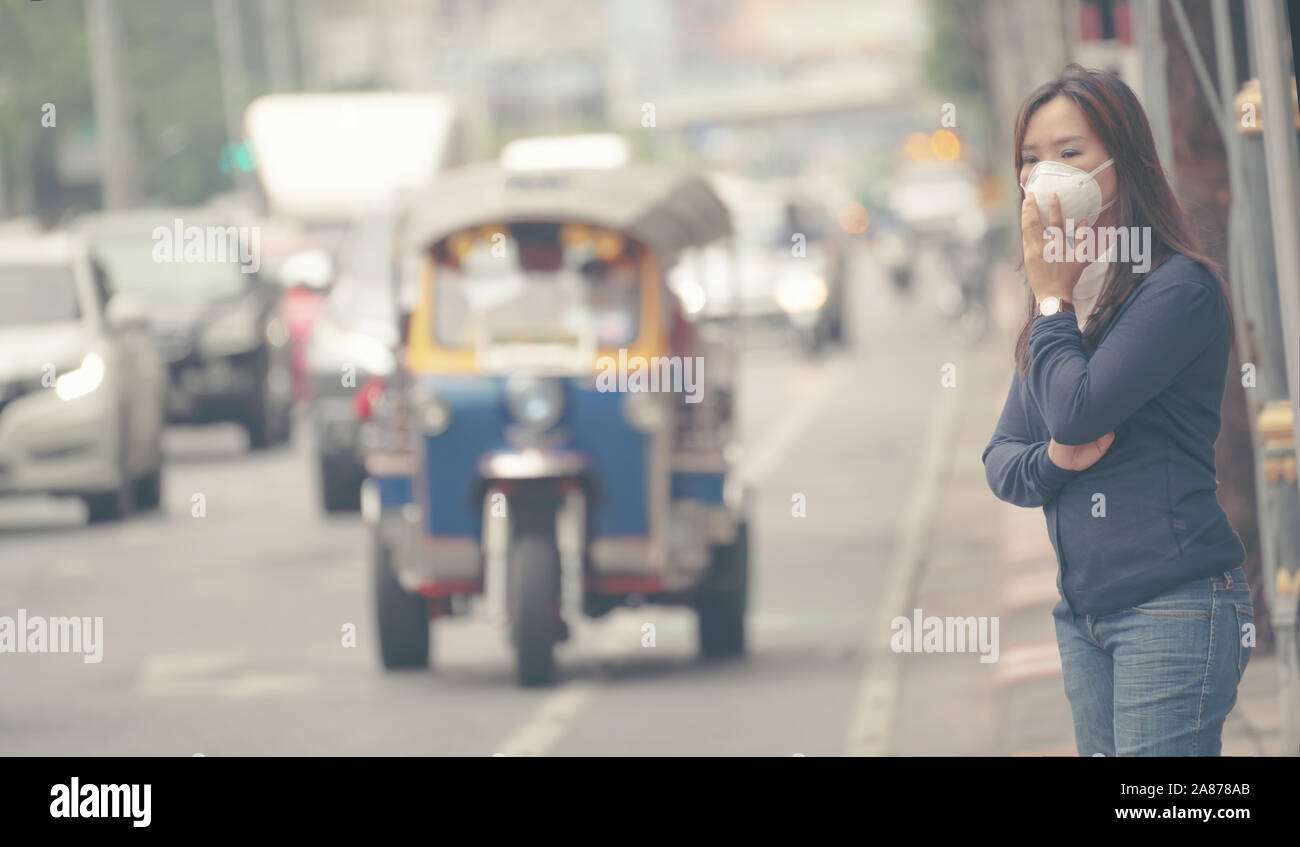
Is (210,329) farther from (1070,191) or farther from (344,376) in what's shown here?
(1070,191)

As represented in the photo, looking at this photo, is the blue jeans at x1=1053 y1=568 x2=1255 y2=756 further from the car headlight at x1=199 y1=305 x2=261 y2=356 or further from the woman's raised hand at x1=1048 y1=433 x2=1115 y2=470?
the car headlight at x1=199 y1=305 x2=261 y2=356

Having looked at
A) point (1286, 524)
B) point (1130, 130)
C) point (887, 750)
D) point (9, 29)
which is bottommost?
point (887, 750)

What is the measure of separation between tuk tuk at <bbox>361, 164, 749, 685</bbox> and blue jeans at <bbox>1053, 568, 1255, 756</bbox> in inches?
211

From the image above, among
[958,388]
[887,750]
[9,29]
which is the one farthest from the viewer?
[9,29]

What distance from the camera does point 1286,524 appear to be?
23.0 feet

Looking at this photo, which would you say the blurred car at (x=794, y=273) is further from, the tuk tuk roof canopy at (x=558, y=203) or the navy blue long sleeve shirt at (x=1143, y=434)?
the navy blue long sleeve shirt at (x=1143, y=434)

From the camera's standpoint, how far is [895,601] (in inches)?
467

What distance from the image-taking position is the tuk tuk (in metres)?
9.66

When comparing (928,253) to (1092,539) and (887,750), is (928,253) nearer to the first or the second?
(887,750)

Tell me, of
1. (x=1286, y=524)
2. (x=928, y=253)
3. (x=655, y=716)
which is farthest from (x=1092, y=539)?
(x=928, y=253)

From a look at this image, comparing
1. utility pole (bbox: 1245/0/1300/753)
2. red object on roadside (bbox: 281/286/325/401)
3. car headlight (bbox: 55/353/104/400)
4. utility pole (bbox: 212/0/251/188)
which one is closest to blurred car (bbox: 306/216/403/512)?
car headlight (bbox: 55/353/104/400)

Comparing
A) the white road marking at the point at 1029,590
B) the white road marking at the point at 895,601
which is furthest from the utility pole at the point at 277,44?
the white road marking at the point at 1029,590

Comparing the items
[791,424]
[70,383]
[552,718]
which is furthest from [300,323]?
[552,718]
